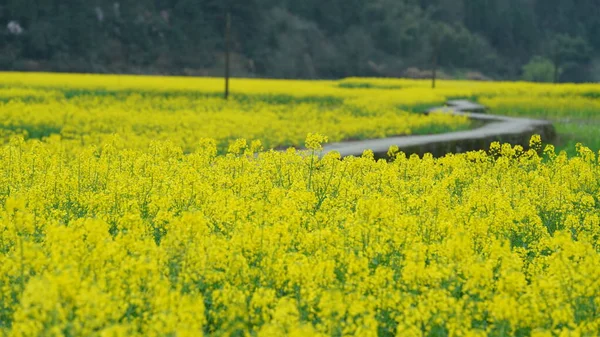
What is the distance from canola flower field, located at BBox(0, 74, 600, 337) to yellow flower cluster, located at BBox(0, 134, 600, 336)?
0.02m

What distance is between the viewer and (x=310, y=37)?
277ft

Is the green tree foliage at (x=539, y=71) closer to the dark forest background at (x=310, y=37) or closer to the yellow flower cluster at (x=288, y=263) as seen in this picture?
the dark forest background at (x=310, y=37)

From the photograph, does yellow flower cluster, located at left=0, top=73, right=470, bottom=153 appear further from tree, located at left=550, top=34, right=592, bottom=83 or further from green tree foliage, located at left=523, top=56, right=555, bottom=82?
tree, located at left=550, top=34, right=592, bottom=83

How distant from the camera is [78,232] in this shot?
5.03m

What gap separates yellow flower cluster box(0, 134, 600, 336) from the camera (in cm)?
451

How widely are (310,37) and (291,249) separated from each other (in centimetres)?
7916

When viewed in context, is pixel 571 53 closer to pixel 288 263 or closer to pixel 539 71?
pixel 539 71

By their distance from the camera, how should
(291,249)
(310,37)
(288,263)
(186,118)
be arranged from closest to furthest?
(288,263)
(291,249)
(186,118)
(310,37)

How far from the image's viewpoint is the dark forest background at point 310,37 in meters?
67.5

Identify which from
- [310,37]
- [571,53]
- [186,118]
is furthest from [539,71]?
[186,118]

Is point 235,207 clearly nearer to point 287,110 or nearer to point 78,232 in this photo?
point 78,232

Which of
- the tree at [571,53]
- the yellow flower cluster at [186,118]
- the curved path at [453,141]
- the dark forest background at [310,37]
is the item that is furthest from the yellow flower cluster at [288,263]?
the tree at [571,53]

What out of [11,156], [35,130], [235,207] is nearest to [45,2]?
[35,130]

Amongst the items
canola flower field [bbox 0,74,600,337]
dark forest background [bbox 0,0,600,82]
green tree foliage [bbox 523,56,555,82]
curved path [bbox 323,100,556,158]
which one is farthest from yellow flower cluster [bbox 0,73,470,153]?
green tree foliage [bbox 523,56,555,82]
